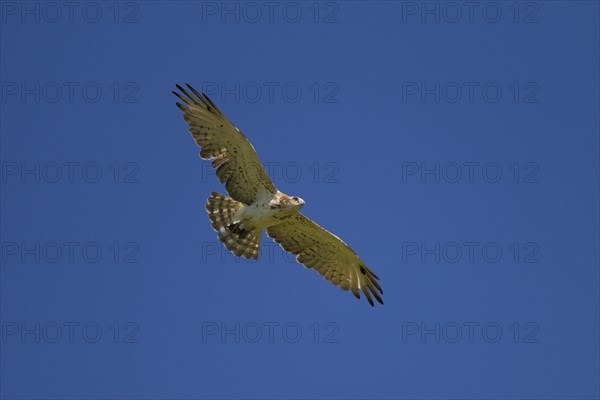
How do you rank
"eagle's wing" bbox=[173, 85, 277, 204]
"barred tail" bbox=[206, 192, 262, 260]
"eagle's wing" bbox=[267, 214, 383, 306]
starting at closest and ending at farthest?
1. "eagle's wing" bbox=[173, 85, 277, 204]
2. "barred tail" bbox=[206, 192, 262, 260]
3. "eagle's wing" bbox=[267, 214, 383, 306]

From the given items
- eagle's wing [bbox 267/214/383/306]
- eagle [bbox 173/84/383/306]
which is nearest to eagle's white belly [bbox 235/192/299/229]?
eagle [bbox 173/84/383/306]

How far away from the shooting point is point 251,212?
16500mm

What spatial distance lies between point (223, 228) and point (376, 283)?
264 centimetres

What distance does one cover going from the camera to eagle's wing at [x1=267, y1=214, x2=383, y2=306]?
17.2 meters

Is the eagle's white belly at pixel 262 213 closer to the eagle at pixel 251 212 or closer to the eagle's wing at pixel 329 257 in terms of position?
the eagle at pixel 251 212

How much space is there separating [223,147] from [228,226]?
1.32 m

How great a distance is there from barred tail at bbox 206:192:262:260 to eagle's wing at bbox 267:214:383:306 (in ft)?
2.14

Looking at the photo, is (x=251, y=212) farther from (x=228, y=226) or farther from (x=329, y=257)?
(x=329, y=257)

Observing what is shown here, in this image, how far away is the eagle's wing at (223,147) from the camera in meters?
16.0

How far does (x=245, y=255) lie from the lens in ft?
55.2

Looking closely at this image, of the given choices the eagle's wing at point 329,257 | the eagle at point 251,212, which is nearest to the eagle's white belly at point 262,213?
the eagle at point 251,212

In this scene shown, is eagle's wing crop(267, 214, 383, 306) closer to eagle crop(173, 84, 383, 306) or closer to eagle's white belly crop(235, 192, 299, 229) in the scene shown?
eagle crop(173, 84, 383, 306)

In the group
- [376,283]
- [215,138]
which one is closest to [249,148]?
[215,138]

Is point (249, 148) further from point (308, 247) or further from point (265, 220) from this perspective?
point (308, 247)
